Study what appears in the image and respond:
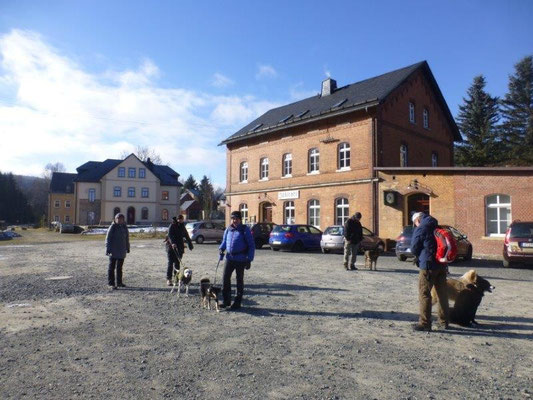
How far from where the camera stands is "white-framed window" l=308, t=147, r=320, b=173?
26203 millimetres

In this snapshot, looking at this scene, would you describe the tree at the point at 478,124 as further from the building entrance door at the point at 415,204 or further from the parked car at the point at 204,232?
the parked car at the point at 204,232

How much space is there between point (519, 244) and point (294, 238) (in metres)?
9.73

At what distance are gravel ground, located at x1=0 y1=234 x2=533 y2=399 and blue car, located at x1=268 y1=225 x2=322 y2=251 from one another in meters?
10.8

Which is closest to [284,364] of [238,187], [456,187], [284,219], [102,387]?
[102,387]

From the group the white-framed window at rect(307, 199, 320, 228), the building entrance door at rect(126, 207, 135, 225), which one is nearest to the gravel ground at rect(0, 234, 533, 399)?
the white-framed window at rect(307, 199, 320, 228)

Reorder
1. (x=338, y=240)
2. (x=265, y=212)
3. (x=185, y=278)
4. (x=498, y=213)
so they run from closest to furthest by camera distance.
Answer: (x=185, y=278) → (x=338, y=240) → (x=498, y=213) → (x=265, y=212)

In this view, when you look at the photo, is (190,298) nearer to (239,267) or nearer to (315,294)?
(239,267)

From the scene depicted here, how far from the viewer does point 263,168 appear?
30.3m

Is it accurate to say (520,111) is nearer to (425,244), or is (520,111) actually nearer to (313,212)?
(313,212)

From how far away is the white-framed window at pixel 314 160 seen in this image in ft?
86.0

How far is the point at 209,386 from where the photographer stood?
394cm

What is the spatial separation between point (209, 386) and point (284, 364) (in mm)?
974

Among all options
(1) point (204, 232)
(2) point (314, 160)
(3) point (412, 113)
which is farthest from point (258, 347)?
(3) point (412, 113)

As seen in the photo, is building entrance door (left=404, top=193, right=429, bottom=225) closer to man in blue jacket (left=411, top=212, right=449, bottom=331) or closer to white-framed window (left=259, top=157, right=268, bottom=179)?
white-framed window (left=259, top=157, right=268, bottom=179)
